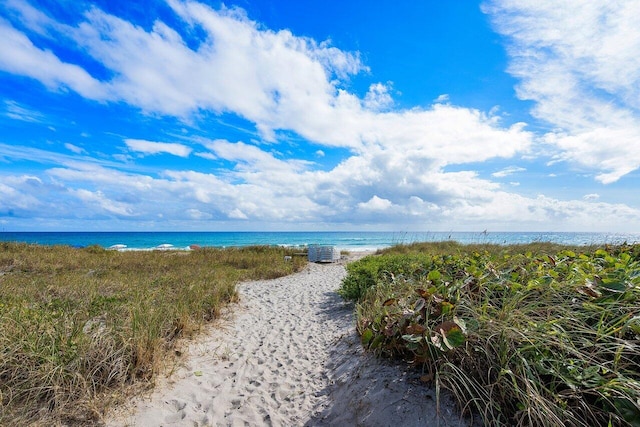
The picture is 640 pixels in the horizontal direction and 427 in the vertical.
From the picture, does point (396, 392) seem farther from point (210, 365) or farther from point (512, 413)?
point (210, 365)

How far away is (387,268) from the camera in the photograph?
8.24 meters

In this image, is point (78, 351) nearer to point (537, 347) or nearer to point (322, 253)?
point (537, 347)

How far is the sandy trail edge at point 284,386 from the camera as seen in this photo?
121 inches

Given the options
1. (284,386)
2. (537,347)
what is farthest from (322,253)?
(537,347)

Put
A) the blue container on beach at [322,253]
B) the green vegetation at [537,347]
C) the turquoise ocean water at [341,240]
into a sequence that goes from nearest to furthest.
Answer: the green vegetation at [537,347] < the blue container on beach at [322,253] < the turquoise ocean water at [341,240]

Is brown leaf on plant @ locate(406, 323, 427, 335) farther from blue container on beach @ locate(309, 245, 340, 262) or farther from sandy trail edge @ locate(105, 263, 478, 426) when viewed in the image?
blue container on beach @ locate(309, 245, 340, 262)

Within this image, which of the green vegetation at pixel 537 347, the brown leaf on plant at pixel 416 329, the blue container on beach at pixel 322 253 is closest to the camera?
the green vegetation at pixel 537 347

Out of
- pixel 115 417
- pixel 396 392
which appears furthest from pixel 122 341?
pixel 396 392

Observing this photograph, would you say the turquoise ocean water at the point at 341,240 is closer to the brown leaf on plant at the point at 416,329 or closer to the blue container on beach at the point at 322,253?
the blue container on beach at the point at 322,253

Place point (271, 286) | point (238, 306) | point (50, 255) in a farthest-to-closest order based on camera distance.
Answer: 1. point (50, 255)
2. point (271, 286)
3. point (238, 306)

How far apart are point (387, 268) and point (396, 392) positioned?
5.23 meters

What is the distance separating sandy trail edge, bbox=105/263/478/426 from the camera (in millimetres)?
3064

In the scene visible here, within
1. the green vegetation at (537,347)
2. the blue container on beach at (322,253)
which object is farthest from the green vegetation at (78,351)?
the blue container on beach at (322,253)

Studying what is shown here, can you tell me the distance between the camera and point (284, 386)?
4180 mm
